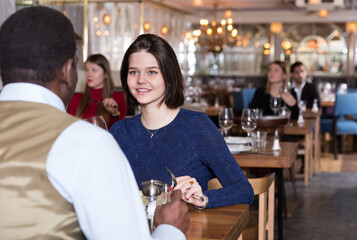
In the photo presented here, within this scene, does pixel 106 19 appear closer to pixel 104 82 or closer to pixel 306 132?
pixel 104 82

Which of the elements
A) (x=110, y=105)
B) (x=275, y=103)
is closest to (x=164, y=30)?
(x=275, y=103)

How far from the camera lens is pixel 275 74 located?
5605 millimetres

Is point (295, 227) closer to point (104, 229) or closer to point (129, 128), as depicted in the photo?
point (129, 128)

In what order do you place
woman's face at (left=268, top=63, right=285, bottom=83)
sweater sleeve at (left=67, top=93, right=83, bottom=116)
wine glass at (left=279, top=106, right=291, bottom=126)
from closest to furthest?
1. sweater sleeve at (left=67, top=93, right=83, bottom=116)
2. wine glass at (left=279, top=106, right=291, bottom=126)
3. woman's face at (left=268, top=63, right=285, bottom=83)

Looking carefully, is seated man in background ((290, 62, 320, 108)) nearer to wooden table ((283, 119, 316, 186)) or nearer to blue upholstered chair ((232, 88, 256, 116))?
wooden table ((283, 119, 316, 186))

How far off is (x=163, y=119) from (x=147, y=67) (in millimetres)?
231

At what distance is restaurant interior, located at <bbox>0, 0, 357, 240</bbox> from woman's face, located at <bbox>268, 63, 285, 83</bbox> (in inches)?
19.9

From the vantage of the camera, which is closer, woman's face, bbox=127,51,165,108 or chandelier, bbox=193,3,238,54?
woman's face, bbox=127,51,165,108

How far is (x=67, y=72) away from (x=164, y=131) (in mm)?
1130

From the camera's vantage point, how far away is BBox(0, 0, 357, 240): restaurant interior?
→ 4.22m

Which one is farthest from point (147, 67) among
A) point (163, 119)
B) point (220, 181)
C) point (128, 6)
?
point (128, 6)

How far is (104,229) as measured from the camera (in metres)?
1.03

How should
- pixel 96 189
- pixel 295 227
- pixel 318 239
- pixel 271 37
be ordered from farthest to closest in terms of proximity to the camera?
pixel 271 37, pixel 295 227, pixel 318 239, pixel 96 189

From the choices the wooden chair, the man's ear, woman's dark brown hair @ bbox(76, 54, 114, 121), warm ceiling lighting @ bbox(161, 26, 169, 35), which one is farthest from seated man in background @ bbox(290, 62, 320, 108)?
the man's ear
